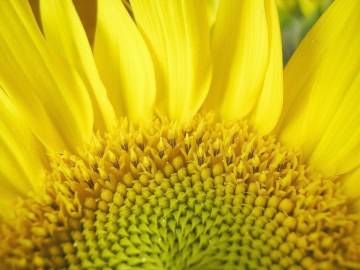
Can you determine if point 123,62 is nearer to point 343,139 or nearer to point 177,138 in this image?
point 177,138

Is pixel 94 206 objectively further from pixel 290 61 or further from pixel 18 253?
pixel 290 61

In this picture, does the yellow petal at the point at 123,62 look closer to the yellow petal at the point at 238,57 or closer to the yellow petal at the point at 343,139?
the yellow petal at the point at 238,57

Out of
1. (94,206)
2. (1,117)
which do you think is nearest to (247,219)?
(94,206)

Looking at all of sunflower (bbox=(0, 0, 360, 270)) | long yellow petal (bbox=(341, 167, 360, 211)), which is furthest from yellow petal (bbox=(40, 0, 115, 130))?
long yellow petal (bbox=(341, 167, 360, 211))

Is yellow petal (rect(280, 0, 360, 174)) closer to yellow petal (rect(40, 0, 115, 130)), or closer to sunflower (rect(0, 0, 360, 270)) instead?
sunflower (rect(0, 0, 360, 270))

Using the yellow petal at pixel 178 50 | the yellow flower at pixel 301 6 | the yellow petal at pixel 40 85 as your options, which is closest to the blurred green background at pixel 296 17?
the yellow flower at pixel 301 6

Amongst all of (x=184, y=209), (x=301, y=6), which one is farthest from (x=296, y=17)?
(x=184, y=209)
